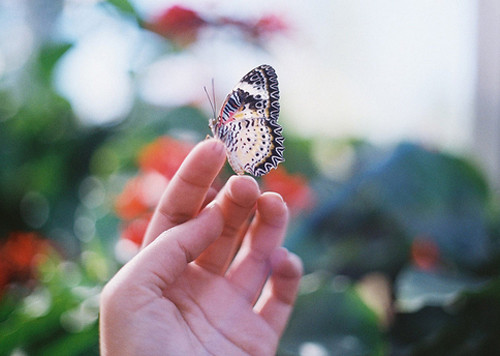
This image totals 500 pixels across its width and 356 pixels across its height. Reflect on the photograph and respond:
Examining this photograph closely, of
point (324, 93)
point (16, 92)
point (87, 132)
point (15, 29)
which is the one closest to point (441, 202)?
point (324, 93)

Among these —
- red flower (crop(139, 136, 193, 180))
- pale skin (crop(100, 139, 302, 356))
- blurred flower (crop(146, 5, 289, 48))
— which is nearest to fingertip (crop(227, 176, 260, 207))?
pale skin (crop(100, 139, 302, 356))

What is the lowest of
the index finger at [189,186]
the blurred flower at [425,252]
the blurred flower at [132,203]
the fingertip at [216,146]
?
the blurred flower at [425,252]

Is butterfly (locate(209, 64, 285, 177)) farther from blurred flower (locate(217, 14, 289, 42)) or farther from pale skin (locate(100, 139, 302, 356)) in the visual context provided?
blurred flower (locate(217, 14, 289, 42))

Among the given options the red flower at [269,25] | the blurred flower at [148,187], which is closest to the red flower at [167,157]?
the blurred flower at [148,187]

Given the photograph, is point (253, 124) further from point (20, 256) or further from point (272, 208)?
point (20, 256)

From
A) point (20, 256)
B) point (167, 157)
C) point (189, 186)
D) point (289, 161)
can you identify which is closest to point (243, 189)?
point (189, 186)

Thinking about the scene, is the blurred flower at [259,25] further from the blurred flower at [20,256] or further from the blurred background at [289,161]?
the blurred flower at [20,256]
